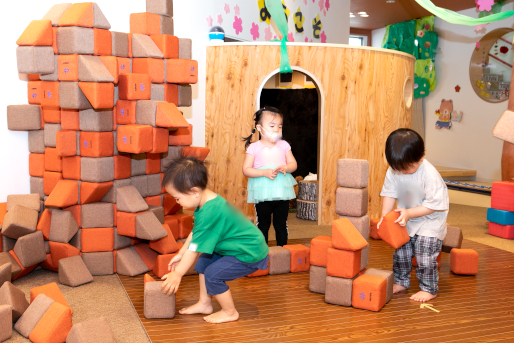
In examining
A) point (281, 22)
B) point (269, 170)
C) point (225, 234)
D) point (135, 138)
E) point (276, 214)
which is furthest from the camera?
point (281, 22)

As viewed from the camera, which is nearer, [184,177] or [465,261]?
[184,177]

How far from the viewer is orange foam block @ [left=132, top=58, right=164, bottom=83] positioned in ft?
11.1

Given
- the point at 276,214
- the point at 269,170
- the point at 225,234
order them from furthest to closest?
the point at 276,214
the point at 269,170
the point at 225,234

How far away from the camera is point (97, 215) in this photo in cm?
330

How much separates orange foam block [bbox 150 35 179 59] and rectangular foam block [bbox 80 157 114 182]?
0.88 metres

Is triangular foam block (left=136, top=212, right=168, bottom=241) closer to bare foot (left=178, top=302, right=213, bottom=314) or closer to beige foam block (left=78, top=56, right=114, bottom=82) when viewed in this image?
bare foot (left=178, top=302, right=213, bottom=314)

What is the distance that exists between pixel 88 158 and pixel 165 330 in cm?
134

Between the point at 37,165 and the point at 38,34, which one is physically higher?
the point at 38,34

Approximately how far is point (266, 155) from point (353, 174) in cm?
84

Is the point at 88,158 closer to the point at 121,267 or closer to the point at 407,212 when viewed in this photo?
the point at 121,267

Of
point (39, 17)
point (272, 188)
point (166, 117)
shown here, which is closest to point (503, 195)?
point (272, 188)

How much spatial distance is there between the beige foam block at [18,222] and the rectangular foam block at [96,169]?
0.45 metres

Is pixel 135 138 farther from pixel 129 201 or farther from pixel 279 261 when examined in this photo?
pixel 279 261

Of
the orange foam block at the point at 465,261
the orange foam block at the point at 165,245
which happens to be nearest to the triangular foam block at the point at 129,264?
the orange foam block at the point at 165,245
